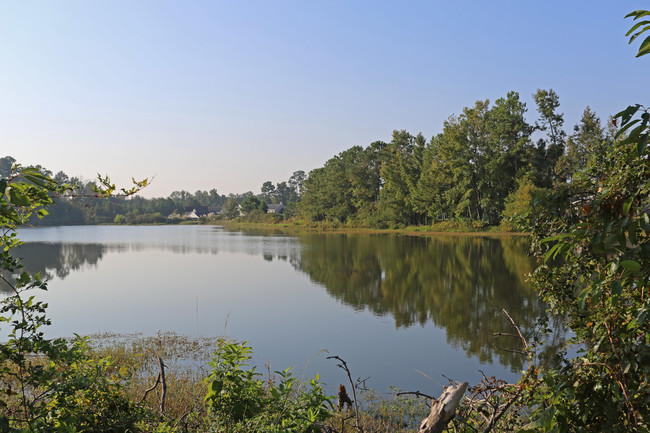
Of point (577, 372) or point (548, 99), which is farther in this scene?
point (548, 99)

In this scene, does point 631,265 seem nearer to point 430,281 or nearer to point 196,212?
point 430,281

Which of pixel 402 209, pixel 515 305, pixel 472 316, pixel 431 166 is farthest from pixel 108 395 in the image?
pixel 402 209

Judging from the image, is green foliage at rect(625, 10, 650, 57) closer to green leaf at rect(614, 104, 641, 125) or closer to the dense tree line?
green leaf at rect(614, 104, 641, 125)

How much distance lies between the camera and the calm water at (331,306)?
350 inches

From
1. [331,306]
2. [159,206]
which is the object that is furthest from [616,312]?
[159,206]

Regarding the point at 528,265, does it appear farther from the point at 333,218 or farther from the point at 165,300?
the point at 333,218

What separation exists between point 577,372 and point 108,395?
11.7ft

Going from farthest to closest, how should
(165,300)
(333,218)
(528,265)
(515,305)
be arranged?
1. (333,218)
2. (528,265)
3. (165,300)
4. (515,305)

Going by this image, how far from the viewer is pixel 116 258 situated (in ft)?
92.0

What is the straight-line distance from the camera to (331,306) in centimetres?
1414

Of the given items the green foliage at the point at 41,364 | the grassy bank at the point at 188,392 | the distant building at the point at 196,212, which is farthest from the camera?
the distant building at the point at 196,212

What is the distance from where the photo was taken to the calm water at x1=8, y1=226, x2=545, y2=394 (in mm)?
8898

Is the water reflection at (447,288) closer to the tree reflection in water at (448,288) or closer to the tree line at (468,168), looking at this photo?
the tree reflection in water at (448,288)

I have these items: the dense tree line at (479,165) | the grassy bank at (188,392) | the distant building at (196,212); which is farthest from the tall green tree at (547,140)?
the distant building at (196,212)
